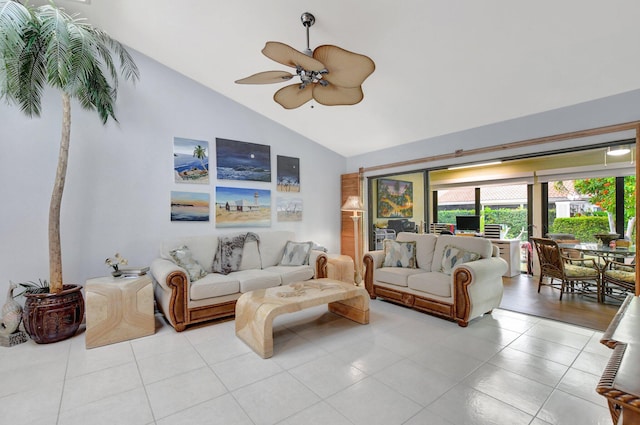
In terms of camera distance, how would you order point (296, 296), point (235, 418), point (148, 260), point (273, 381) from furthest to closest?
1. point (148, 260)
2. point (296, 296)
3. point (273, 381)
4. point (235, 418)

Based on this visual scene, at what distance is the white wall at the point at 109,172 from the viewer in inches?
123

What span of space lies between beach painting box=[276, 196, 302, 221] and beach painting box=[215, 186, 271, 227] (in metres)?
0.21

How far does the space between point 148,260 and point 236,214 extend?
1.38 metres

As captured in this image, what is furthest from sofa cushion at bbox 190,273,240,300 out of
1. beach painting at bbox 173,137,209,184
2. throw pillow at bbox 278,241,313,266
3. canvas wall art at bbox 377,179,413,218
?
canvas wall art at bbox 377,179,413,218

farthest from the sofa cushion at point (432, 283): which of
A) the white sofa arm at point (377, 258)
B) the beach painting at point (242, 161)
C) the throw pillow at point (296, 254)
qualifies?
the beach painting at point (242, 161)

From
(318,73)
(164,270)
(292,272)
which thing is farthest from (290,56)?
(292,272)

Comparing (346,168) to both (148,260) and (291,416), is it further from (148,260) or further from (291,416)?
(291,416)

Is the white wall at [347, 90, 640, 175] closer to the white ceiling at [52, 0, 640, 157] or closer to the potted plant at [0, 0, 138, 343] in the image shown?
the white ceiling at [52, 0, 640, 157]

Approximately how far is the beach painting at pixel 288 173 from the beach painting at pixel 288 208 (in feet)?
0.61

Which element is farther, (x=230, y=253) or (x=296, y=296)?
(x=230, y=253)

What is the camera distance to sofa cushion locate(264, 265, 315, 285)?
3938 mm

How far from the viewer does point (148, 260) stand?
12.6ft

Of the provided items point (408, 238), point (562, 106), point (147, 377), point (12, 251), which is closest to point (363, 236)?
point (408, 238)

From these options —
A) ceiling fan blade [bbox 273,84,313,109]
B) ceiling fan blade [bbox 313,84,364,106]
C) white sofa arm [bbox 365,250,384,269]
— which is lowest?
white sofa arm [bbox 365,250,384,269]
